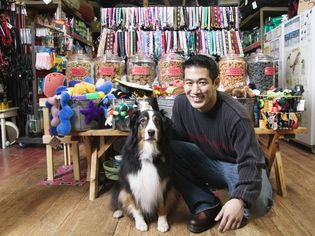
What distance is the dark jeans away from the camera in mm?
1701

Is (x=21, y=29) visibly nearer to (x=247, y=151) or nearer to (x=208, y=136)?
(x=208, y=136)

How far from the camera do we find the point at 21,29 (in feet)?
12.9

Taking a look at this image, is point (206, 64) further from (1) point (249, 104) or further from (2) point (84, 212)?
(2) point (84, 212)

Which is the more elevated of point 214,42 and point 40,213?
point 214,42

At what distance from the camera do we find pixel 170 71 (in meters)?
2.39

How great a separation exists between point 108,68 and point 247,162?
1.46 meters

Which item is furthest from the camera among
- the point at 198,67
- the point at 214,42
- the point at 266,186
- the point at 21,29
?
the point at 21,29

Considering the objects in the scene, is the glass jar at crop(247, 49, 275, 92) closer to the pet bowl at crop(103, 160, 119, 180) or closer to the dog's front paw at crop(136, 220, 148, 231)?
the pet bowl at crop(103, 160, 119, 180)

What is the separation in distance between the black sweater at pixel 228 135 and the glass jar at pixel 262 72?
2.89 feet

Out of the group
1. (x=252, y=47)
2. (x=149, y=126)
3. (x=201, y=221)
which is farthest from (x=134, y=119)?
A: (x=252, y=47)

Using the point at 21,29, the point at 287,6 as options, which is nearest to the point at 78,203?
the point at 21,29

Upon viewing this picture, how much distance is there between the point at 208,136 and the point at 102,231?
772mm

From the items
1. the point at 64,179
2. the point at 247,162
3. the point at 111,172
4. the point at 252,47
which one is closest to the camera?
the point at 247,162

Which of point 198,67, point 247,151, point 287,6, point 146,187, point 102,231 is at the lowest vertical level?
point 102,231
